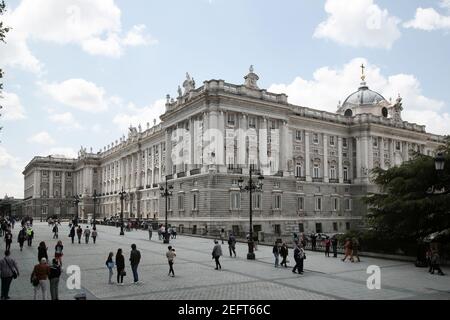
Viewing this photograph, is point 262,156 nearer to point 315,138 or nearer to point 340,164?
point 315,138

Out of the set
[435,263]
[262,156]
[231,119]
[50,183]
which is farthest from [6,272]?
[50,183]

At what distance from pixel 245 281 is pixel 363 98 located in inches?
2743

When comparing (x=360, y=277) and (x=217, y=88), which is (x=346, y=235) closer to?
(x=360, y=277)

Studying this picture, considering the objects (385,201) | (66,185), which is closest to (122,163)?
(66,185)

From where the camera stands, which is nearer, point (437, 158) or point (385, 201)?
point (437, 158)

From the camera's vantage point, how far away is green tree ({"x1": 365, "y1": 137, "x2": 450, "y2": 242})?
27.6 m

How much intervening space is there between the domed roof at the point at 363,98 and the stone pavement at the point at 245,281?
191 feet

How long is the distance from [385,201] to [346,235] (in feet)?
14.0

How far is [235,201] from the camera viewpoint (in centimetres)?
5575

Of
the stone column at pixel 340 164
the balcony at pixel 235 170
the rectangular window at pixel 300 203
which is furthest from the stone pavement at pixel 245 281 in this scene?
the stone column at pixel 340 164

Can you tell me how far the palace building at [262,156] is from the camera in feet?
183

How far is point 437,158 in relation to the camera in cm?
1967

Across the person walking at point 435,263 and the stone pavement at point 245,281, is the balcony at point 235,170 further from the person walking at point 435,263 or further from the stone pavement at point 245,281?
the person walking at point 435,263

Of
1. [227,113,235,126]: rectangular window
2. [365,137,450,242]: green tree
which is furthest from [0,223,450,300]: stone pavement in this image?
[227,113,235,126]: rectangular window
